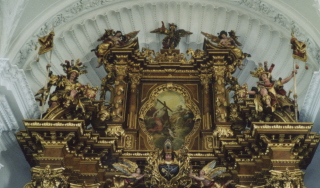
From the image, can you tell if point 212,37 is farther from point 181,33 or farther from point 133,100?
point 133,100

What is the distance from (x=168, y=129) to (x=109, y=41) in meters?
2.81

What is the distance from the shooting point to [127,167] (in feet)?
41.2

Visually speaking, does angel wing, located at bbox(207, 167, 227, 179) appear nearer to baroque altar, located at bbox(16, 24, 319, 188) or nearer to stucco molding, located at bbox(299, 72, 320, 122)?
baroque altar, located at bbox(16, 24, 319, 188)

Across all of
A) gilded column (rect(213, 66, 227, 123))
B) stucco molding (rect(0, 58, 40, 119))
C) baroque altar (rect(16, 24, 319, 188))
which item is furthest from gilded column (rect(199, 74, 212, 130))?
stucco molding (rect(0, 58, 40, 119))

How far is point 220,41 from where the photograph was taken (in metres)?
15.3

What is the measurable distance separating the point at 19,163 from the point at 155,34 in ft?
16.1

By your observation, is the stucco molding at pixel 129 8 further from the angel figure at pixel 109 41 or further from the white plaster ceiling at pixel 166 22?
the angel figure at pixel 109 41

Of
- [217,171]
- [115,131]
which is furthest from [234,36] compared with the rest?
[217,171]

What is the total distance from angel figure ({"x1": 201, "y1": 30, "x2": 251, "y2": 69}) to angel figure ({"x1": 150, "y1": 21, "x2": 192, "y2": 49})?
1.97 ft

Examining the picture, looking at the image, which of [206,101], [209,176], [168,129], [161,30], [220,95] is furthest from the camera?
[161,30]

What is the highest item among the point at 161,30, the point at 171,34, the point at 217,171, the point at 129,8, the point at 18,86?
the point at 129,8

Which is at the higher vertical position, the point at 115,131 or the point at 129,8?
the point at 129,8

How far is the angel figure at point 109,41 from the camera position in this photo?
15033 millimetres

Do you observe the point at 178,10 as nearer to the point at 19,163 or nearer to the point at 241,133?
the point at 241,133
